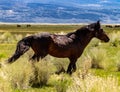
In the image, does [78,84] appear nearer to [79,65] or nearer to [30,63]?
[30,63]

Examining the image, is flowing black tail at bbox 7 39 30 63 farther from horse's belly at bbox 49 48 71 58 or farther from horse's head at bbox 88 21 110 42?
horse's head at bbox 88 21 110 42

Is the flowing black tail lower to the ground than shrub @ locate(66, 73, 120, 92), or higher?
lower

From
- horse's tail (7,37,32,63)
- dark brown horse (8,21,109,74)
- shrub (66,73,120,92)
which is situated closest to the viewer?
shrub (66,73,120,92)

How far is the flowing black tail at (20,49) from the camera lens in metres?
16.7

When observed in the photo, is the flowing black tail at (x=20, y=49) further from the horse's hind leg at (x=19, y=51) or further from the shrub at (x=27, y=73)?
the shrub at (x=27, y=73)

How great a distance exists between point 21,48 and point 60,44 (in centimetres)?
169

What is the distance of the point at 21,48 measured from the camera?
1711cm

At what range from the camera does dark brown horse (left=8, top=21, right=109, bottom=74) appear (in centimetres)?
1745

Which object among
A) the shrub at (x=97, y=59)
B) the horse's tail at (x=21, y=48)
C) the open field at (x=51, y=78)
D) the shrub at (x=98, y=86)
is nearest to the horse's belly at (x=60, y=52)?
the open field at (x=51, y=78)

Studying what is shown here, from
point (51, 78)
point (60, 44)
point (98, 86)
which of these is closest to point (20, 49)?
point (51, 78)

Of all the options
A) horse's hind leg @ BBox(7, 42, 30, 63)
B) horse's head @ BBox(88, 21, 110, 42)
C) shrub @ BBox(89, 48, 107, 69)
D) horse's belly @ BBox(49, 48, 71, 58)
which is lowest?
shrub @ BBox(89, 48, 107, 69)

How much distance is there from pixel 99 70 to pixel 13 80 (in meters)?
9.58

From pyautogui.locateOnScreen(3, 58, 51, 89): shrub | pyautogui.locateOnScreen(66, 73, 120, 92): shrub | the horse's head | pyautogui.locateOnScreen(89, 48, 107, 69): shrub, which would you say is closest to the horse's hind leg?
pyautogui.locateOnScreen(3, 58, 51, 89): shrub

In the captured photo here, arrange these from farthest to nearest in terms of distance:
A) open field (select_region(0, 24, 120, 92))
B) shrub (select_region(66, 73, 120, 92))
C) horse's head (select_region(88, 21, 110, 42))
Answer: horse's head (select_region(88, 21, 110, 42)) → open field (select_region(0, 24, 120, 92)) → shrub (select_region(66, 73, 120, 92))
